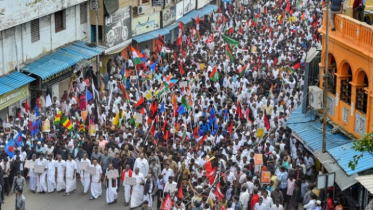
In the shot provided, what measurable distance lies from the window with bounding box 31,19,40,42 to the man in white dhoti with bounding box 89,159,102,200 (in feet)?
29.8

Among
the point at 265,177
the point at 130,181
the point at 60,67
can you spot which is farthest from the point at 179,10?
the point at 265,177

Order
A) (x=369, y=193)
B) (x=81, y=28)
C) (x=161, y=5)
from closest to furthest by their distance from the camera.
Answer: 1. (x=369, y=193)
2. (x=81, y=28)
3. (x=161, y=5)

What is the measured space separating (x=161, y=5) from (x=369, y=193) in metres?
21.5

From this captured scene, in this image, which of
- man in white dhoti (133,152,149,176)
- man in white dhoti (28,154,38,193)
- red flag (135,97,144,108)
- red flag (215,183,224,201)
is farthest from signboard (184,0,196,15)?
red flag (215,183,224,201)

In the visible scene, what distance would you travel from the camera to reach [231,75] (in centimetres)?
3148

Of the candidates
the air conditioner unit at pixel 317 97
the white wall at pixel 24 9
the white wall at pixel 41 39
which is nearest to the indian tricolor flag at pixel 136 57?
the white wall at pixel 41 39

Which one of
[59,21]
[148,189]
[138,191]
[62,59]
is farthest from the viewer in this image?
[59,21]

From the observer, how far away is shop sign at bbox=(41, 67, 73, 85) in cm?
2962

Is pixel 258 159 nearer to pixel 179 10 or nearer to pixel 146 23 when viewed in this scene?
pixel 146 23

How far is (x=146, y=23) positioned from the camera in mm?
38188

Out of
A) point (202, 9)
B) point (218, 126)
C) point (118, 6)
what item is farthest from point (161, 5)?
point (218, 126)

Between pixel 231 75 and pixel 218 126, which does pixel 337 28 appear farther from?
pixel 231 75


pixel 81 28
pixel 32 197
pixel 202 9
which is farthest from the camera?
pixel 202 9

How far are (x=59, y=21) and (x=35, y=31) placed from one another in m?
2.14
